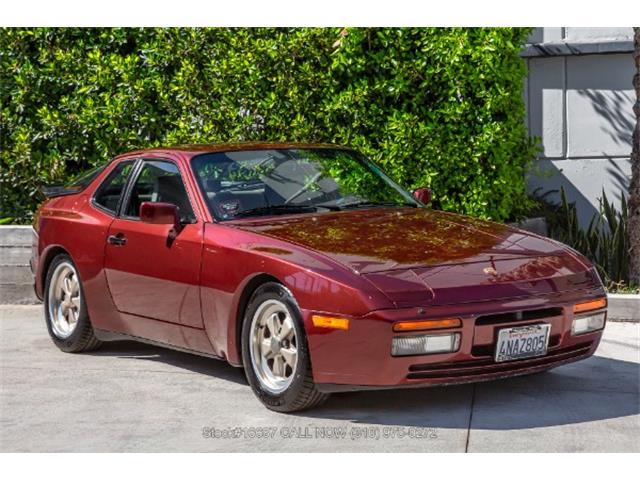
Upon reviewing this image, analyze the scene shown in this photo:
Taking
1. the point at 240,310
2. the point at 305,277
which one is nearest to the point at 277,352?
the point at 240,310

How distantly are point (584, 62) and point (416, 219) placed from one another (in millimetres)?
5849

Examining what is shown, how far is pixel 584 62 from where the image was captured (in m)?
12.9

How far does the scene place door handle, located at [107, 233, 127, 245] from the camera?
26.8 feet

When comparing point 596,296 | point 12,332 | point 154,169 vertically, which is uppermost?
point 154,169

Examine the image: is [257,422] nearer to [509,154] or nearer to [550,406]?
[550,406]

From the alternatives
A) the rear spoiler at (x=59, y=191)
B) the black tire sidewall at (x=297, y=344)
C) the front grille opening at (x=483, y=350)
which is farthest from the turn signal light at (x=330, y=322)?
the rear spoiler at (x=59, y=191)

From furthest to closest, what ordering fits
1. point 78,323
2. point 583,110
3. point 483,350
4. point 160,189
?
point 583,110 → point 78,323 → point 160,189 → point 483,350

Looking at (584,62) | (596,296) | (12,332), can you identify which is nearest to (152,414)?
(596,296)

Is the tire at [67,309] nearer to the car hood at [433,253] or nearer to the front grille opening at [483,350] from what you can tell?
the car hood at [433,253]

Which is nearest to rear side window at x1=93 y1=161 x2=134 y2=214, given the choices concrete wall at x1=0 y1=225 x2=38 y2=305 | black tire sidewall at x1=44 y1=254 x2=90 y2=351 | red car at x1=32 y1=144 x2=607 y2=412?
red car at x1=32 y1=144 x2=607 y2=412

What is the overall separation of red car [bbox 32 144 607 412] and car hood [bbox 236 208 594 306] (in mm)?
13

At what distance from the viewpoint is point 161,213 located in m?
7.61

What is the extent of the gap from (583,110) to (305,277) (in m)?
7.08

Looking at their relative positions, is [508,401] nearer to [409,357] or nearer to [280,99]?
[409,357]
